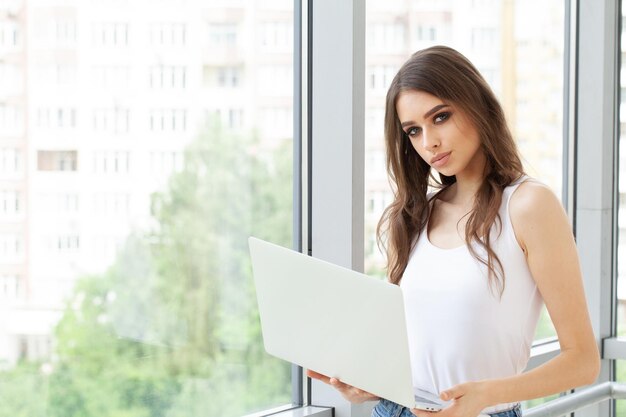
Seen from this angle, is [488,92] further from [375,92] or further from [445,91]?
[375,92]

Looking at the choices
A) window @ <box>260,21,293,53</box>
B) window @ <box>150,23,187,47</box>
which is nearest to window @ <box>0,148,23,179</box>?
window @ <box>150,23,187,47</box>

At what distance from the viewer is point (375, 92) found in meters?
2.32

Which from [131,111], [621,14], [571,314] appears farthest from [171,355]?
[621,14]

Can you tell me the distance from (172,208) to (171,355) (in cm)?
Answer: 33

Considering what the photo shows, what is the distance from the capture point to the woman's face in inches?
63.2

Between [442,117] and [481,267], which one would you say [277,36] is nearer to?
[442,117]

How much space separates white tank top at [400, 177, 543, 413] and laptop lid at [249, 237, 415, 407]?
232mm

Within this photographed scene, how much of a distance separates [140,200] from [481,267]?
75cm

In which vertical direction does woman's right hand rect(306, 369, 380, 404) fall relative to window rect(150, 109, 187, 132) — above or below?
below

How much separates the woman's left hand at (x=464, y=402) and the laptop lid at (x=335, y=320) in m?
0.08

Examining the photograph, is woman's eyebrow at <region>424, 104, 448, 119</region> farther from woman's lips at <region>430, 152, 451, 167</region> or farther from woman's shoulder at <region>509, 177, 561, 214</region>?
woman's shoulder at <region>509, 177, 561, 214</region>

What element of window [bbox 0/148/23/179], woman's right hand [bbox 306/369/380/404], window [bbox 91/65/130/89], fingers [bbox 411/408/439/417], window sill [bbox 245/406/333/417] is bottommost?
window sill [bbox 245/406/333/417]

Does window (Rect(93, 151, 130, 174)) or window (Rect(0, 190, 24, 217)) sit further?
window (Rect(93, 151, 130, 174))

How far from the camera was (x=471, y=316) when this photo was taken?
157 centimetres
